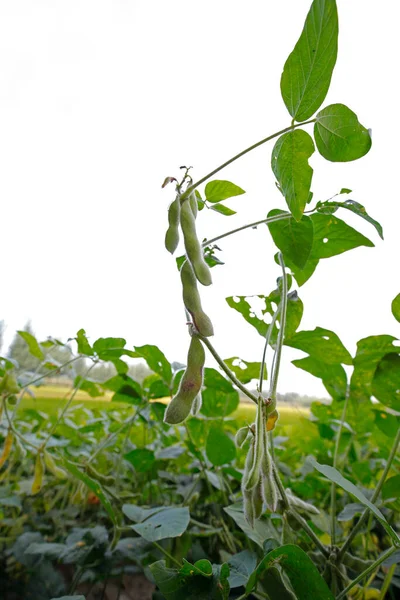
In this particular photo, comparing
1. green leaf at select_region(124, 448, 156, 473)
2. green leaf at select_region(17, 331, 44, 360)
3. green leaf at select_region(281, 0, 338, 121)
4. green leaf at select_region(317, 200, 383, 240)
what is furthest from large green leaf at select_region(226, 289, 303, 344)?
green leaf at select_region(17, 331, 44, 360)

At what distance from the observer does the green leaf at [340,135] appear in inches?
15.3

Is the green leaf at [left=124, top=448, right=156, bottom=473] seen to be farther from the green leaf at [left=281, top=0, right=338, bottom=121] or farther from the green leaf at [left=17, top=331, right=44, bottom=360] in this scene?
the green leaf at [left=281, top=0, right=338, bottom=121]

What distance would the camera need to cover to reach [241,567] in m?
0.45

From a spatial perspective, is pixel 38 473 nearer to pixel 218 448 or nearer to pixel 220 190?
pixel 218 448

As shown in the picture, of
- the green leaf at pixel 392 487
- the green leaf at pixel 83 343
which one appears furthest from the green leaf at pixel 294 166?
the green leaf at pixel 83 343

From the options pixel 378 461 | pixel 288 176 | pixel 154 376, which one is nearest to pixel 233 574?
pixel 288 176

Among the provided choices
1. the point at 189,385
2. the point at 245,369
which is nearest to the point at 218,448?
the point at 245,369

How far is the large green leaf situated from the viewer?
21.9 inches

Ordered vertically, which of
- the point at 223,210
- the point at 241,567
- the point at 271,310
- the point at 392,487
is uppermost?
the point at 223,210

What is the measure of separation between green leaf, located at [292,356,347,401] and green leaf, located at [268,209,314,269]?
24cm

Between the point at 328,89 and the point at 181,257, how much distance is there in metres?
0.27

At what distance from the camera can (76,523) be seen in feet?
2.57

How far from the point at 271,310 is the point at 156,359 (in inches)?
8.6

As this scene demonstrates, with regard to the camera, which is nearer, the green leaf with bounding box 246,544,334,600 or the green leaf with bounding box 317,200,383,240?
the green leaf with bounding box 246,544,334,600
